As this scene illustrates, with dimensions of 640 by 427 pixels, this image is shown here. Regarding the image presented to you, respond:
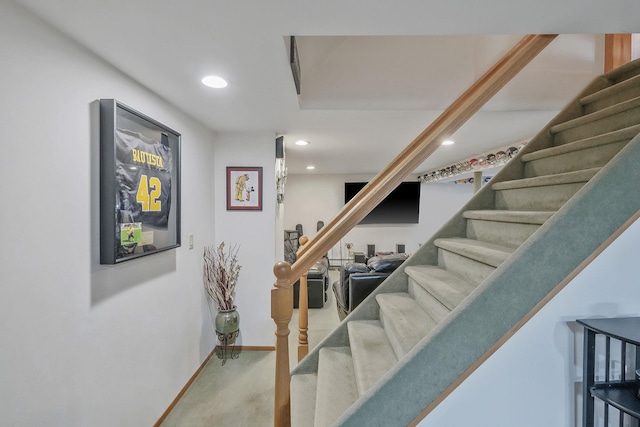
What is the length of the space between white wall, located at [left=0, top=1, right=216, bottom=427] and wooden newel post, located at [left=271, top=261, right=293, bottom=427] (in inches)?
37.4

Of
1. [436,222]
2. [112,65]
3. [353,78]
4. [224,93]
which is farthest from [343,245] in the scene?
[112,65]

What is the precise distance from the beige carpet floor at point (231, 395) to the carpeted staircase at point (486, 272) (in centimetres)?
78

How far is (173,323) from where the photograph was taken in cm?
230

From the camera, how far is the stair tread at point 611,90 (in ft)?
5.42

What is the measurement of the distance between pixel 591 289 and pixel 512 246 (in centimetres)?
59

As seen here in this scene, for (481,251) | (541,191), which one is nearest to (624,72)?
(541,191)

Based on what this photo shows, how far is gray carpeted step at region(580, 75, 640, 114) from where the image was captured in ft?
5.42

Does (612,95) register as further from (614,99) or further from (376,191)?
(376,191)

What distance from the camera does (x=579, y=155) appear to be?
1570mm

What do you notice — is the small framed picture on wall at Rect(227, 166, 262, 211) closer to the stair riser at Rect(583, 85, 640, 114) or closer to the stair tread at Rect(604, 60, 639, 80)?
the stair riser at Rect(583, 85, 640, 114)

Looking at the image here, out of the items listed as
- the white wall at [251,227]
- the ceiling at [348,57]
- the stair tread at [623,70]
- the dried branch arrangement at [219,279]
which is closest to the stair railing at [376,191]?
the ceiling at [348,57]

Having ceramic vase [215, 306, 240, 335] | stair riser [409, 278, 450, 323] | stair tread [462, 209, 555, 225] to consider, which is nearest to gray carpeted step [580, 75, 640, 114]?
stair tread [462, 209, 555, 225]

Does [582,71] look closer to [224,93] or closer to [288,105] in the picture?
[288,105]

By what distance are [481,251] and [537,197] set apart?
1.65ft
